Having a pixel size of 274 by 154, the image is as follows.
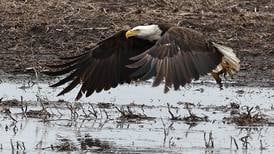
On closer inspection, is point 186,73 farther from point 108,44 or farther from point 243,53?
point 243,53

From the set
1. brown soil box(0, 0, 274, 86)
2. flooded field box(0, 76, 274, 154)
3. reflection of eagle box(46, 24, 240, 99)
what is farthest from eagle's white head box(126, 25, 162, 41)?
brown soil box(0, 0, 274, 86)

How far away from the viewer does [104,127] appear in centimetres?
1064

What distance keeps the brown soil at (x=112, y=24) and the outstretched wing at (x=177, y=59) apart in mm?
3171

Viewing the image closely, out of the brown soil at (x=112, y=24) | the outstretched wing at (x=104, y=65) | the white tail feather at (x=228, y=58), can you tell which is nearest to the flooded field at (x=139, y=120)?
the outstretched wing at (x=104, y=65)

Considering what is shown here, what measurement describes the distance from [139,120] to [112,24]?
170 inches

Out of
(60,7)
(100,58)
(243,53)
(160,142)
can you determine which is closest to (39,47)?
(60,7)

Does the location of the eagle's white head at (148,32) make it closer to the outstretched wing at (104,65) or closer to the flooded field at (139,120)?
the outstretched wing at (104,65)

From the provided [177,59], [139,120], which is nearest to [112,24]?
[139,120]

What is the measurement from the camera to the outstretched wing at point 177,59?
9547 millimetres

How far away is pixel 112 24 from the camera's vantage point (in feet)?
49.6

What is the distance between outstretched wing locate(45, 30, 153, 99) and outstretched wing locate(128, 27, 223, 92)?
0.57 meters

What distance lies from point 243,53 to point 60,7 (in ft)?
9.21

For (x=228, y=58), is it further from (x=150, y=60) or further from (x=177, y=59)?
(x=150, y=60)

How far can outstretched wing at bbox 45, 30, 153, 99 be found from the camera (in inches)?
432
